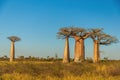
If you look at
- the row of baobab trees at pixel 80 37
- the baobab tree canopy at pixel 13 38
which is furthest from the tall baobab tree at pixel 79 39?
the baobab tree canopy at pixel 13 38

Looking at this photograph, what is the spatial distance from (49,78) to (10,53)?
35530mm

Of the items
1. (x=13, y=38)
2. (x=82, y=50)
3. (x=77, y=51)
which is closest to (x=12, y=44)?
(x=13, y=38)

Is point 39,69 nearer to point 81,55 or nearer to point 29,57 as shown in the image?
point 81,55

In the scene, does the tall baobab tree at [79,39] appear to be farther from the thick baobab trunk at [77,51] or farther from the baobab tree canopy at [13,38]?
the baobab tree canopy at [13,38]

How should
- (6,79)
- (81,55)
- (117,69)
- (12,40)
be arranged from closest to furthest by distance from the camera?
(6,79) → (117,69) → (81,55) → (12,40)

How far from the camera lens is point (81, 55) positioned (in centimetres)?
3659

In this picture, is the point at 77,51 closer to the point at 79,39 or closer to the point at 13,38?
the point at 79,39

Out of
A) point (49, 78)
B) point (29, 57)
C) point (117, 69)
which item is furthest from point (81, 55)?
point (49, 78)

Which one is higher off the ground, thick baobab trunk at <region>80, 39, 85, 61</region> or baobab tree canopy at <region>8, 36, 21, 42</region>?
baobab tree canopy at <region>8, 36, 21, 42</region>

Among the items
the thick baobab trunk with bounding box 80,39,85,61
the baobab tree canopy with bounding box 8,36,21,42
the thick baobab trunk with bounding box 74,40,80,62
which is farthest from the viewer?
the baobab tree canopy with bounding box 8,36,21,42

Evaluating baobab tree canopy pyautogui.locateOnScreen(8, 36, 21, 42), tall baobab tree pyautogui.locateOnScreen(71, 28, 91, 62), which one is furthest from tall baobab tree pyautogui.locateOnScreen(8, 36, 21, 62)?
tall baobab tree pyautogui.locateOnScreen(71, 28, 91, 62)

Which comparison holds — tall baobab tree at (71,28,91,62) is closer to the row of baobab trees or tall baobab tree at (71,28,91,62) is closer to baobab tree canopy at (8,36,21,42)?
the row of baobab trees

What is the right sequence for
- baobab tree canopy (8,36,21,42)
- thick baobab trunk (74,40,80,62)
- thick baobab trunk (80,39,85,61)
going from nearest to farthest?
1. thick baobab trunk (80,39,85,61)
2. thick baobab trunk (74,40,80,62)
3. baobab tree canopy (8,36,21,42)

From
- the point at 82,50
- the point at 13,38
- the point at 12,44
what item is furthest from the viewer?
the point at 12,44
